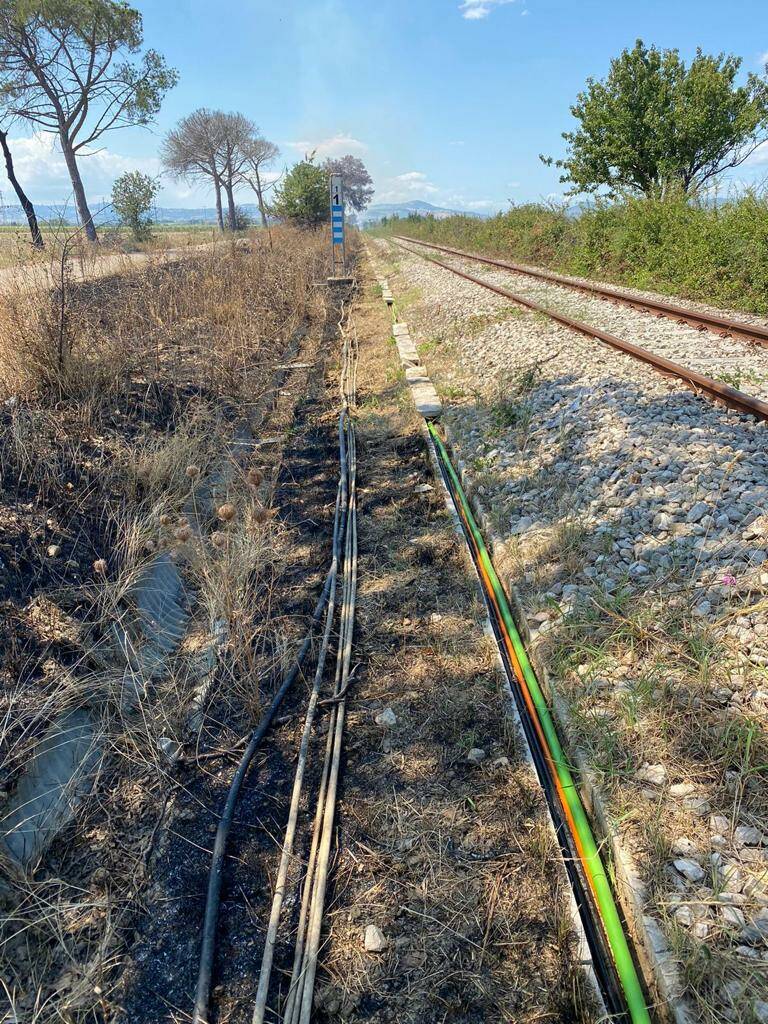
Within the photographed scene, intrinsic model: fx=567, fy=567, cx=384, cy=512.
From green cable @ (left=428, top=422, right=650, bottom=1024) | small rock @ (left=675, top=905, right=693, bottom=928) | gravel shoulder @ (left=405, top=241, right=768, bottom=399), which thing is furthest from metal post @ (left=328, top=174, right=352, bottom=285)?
small rock @ (left=675, top=905, right=693, bottom=928)

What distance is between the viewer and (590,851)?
7.00 ft

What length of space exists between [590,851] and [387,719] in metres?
1.11

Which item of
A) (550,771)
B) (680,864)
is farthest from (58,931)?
(680,864)

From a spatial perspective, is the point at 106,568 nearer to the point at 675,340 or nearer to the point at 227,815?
the point at 227,815

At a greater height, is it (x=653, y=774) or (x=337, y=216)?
(x=337, y=216)

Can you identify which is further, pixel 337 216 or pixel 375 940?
pixel 337 216

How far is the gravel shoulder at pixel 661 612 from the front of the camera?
6.11ft

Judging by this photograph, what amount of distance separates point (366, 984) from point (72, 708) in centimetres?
182

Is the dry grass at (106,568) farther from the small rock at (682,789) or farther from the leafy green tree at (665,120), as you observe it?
the leafy green tree at (665,120)

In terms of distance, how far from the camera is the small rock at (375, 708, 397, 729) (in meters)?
2.88

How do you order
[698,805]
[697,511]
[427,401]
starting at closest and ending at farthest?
[698,805], [697,511], [427,401]

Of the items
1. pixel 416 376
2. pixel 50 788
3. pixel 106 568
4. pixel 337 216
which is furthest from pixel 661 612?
pixel 337 216

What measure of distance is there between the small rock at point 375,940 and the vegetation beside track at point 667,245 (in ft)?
35.4

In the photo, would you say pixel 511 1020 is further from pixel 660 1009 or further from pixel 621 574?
pixel 621 574
